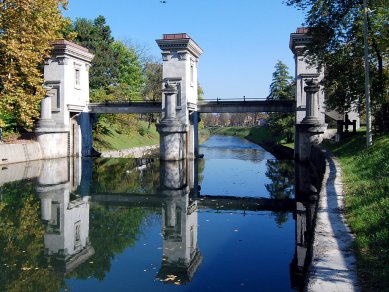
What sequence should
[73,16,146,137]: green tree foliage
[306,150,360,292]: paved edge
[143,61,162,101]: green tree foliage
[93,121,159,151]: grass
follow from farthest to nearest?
[143,61,162,101]: green tree foliage, [73,16,146,137]: green tree foliage, [93,121,159,151]: grass, [306,150,360,292]: paved edge

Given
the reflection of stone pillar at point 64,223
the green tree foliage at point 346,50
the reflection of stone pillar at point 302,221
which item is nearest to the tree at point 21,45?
the reflection of stone pillar at point 64,223

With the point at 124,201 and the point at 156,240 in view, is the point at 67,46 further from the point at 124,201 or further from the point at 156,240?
the point at 156,240

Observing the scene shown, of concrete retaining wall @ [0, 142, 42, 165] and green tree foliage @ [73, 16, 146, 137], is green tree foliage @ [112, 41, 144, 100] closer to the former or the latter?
green tree foliage @ [73, 16, 146, 137]

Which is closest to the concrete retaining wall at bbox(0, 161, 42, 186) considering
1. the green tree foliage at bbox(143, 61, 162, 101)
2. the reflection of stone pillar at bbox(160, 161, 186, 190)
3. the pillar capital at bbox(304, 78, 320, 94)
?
the reflection of stone pillar at bbox(160, 161, 186, 190)

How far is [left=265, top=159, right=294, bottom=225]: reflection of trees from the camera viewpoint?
14.0m

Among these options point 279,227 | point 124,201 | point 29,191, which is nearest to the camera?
point 279,227

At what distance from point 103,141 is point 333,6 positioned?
1207 inches

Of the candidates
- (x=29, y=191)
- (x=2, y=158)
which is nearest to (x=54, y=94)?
(x=2, y=158)

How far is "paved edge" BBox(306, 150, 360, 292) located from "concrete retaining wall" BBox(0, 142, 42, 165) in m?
25.4

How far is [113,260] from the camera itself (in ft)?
29.5

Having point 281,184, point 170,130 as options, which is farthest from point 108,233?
point 170,130

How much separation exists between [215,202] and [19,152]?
63.8 feet

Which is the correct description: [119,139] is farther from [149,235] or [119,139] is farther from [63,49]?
[149,235]

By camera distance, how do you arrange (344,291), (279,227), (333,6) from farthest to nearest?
(333,6) → (279,227) → (344,291)
